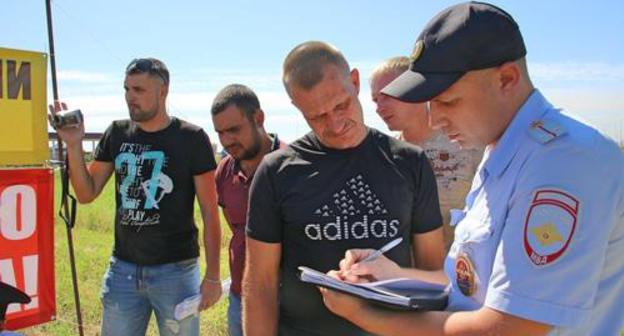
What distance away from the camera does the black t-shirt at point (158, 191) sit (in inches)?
125

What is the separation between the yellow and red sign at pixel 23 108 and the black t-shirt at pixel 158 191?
0.43 metres

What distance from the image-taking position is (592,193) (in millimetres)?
1011

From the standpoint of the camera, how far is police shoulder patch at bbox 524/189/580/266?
1006mm

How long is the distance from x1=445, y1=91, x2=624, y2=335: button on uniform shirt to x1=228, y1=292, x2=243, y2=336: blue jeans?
1948mm

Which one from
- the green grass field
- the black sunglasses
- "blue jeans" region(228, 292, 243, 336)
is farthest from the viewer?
the green grass field

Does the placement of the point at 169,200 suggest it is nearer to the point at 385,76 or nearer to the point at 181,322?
the point at 181,322

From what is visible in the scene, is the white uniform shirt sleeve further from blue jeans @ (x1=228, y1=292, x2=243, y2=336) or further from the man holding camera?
the man holding camera

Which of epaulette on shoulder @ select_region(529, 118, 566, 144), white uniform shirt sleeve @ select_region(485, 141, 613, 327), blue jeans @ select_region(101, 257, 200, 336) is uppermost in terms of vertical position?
epaulette on shoulder @ select_region(529, 118, 566, 144)

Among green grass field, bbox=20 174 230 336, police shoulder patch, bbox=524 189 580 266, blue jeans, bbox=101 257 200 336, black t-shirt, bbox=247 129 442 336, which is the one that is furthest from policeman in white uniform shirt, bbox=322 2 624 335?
green grass field, bbox=20 174 230 336

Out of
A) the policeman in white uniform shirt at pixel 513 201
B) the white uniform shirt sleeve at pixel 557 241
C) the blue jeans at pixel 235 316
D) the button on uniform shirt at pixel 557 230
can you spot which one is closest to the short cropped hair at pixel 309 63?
the policeman in white uniform shirt at pixel 513 201

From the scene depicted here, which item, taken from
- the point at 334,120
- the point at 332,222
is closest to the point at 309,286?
the point at 332,222

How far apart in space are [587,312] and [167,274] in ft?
8.28

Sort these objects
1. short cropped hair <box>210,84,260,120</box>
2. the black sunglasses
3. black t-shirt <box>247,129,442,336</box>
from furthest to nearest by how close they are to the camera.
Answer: the black sunglasses < short cropped hair <box>210,84,260,120</box> < black t-shirt <box>247,129,442,336</box>

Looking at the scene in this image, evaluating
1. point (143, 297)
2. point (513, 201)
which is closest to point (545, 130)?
point (513, 201)
